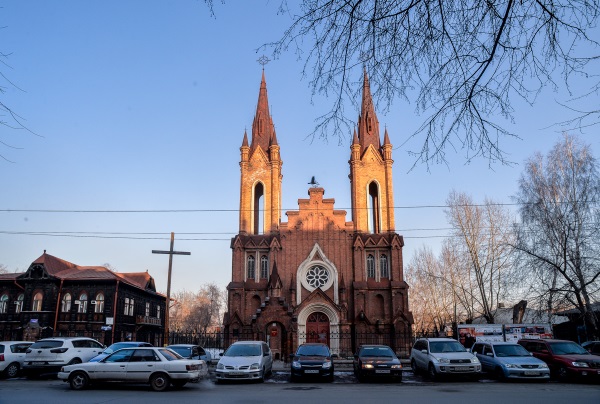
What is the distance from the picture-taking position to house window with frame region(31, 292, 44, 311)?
4122 cm

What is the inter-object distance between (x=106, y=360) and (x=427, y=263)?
44107 mm

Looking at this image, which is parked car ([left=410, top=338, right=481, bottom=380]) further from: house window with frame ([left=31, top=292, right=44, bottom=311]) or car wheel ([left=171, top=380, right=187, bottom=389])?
house window with frame ([left=31, top=292, right=44, bottom=311])

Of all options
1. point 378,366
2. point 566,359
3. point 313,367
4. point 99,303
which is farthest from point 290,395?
point 99,303

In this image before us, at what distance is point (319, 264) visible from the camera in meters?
39.5

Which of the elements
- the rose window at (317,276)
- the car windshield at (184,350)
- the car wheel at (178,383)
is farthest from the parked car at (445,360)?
the rose window at (317,276)

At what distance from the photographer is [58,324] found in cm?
4112

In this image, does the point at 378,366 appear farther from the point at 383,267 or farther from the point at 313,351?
the point at 383,267

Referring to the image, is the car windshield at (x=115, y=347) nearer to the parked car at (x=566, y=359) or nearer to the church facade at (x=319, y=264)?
the church facade at (x=319, y=264)

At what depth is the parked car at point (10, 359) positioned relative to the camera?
19188 mm

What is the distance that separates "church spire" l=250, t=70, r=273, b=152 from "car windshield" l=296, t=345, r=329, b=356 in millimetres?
28725

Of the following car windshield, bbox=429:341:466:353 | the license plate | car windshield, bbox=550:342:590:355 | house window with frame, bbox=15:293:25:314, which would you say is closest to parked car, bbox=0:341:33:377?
car windshield, bbox=429:341:466:353

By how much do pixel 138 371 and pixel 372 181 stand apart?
31.7 meters

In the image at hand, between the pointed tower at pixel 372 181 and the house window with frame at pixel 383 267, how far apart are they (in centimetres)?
242

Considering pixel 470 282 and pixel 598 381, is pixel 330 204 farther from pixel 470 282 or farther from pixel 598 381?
pixel 598 381
